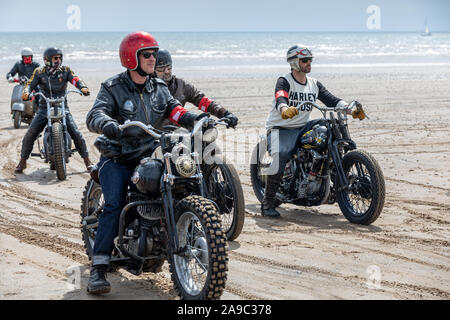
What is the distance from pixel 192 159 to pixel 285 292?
4.31 feet

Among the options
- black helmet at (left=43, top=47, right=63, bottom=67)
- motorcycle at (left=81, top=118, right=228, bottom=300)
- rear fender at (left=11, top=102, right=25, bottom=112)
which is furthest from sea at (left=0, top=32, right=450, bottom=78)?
motorcycle at (left=81, top=118, right=228, bottom=300)

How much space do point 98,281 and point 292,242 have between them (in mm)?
2442

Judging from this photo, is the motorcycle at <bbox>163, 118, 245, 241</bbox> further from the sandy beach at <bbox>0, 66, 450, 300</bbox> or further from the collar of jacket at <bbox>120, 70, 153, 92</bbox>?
the collar of jacket at <bbox>120, 70, 153, 92</bbox>

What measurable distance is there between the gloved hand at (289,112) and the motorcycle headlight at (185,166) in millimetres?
2795

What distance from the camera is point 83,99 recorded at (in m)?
22.4

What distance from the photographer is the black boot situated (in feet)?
17.4

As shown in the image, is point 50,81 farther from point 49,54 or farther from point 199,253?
point 199,253

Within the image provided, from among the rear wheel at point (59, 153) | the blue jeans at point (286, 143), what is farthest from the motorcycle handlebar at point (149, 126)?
the rear wheel at point (59, 153)

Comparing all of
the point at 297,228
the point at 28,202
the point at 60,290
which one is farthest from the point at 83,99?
the point at 60,290

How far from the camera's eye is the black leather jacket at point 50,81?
11.1 m

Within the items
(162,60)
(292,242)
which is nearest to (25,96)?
(162,60)

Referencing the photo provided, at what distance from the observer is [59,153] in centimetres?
1062

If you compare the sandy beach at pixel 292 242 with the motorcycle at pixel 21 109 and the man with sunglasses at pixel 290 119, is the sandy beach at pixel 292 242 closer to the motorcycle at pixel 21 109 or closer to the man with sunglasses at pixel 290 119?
the man with sunglasses at pixel 290 119
